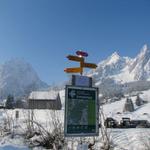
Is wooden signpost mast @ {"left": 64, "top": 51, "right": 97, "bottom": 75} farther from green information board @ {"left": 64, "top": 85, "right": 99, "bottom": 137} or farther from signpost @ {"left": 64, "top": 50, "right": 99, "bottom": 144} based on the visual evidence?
green information board @ {"left": 64, "top": 85, "right": 99, "bottom": 137}

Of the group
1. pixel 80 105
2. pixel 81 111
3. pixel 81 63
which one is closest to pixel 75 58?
pixel 81 63

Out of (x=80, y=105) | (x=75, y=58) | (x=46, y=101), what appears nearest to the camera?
(x=80, y=105)

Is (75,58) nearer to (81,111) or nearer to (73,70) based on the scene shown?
(73,70)

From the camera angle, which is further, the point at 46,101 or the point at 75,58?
the point at 46,101

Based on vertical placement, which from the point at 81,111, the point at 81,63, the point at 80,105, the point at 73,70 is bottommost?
the point at 81,111

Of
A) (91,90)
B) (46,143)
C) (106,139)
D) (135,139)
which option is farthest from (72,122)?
(135,139)

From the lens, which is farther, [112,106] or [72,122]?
[112,106]

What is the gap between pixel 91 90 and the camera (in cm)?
742

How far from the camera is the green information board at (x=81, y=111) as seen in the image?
7062 mm

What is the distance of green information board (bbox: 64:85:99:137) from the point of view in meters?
7.06

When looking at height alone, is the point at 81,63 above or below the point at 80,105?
above

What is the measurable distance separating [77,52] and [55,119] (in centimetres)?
460

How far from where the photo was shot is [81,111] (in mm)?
7219

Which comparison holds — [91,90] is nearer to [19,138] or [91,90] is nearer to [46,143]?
[46,143]
